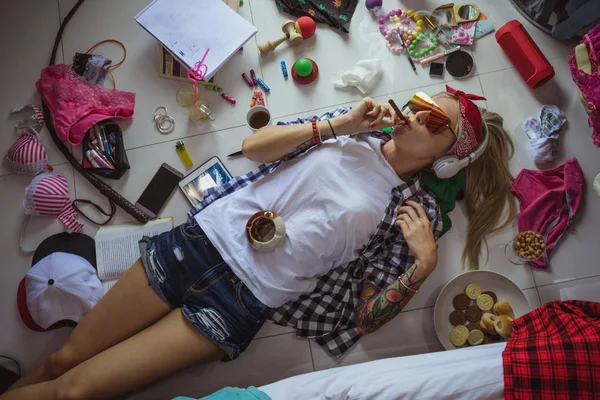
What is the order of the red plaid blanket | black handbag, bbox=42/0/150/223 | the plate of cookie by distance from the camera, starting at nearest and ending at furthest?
the red plaid blanket → the plate of cookie → black handbag, bbox=42/0/150/223

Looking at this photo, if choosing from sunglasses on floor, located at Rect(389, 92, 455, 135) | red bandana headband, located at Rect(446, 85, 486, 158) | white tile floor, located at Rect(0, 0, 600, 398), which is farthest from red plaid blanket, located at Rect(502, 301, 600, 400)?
sunglasses on floor, located at Rect(389, 92, 455, 135)

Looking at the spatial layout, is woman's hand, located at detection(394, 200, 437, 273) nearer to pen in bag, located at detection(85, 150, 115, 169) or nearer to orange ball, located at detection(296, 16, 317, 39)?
orange ball, located at detection(296, 16, 317, 39)

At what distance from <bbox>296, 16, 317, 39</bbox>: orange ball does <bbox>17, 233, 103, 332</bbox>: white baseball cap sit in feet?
5.13

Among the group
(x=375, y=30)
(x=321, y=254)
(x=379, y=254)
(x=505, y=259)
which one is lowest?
(x=505, y=259)

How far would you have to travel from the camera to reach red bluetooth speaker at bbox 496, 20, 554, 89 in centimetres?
232

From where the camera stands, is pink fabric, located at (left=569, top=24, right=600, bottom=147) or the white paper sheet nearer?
pink fabric, located at (left=569, top=24, right=600, bottom=147)

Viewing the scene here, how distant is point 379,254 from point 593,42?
1232 millimetres

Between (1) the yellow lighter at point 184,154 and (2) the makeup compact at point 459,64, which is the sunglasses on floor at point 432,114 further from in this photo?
(1) the yellow lighter at point 184,154

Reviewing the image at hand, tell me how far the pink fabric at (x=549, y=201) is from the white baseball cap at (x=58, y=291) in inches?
81.1

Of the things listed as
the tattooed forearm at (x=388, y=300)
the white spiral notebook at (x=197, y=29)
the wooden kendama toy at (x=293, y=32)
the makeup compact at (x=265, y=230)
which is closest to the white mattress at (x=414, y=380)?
the tattooed forearm at (x=388, y=300)

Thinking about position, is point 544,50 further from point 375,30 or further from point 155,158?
point 155,158

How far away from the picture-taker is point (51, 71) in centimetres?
234

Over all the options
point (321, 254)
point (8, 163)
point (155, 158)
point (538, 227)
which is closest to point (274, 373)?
point (321, 254)

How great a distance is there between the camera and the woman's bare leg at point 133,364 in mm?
1774
